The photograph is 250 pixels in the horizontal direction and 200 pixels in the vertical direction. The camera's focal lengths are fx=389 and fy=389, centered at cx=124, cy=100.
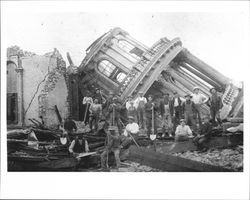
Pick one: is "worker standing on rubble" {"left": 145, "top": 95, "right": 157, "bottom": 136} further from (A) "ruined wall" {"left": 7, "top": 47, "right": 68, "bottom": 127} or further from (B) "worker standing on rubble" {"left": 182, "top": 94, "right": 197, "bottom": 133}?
(A) "ruined wall" {"left": 7, "top": 47, "right": 68, "bottom": 127}

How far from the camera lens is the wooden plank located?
8.29 meters

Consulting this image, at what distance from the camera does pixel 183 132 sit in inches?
336

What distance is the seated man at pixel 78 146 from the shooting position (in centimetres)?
865

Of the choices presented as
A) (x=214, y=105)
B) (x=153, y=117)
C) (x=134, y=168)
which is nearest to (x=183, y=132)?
(x=153, y=117)

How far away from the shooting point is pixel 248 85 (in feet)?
27.3

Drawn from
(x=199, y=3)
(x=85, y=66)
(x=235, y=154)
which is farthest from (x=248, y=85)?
(x=85, y=66)

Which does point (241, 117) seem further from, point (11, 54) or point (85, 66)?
point (11, 54)

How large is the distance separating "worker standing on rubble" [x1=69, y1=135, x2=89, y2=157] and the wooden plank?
102 cm

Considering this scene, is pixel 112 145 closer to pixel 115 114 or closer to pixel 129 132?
pixel 129 132

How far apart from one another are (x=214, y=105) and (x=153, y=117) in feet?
4.49

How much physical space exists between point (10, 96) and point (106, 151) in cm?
248

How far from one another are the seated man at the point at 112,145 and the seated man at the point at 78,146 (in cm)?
45

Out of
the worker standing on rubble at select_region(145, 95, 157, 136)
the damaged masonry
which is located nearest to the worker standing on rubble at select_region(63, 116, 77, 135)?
the damaged masonry

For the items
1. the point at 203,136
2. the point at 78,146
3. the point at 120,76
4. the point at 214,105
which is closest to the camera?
the point at 203,136
